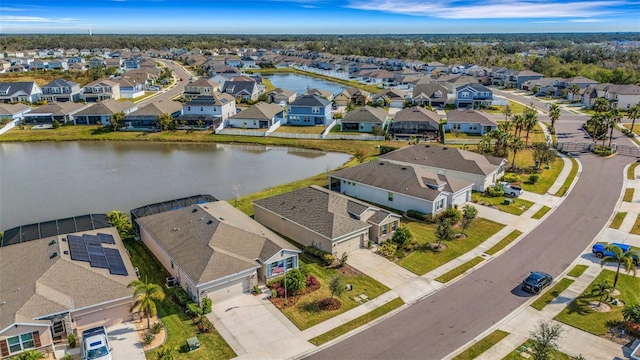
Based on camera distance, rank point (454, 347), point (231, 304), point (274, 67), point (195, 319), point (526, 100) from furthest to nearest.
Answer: point (274, 67) < point (526, 100) < point (231, 304) < point (195, 319) < point (454, 347)

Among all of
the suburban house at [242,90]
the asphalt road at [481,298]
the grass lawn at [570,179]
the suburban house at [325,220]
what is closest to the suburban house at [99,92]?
the suburban house at [242,90]

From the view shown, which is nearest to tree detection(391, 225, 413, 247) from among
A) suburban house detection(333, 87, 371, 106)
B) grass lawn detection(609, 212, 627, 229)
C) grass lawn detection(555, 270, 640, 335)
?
grass lawn detection(555, 270, 640, 335)

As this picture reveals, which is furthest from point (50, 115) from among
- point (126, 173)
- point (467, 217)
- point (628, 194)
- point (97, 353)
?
point (628, 194)

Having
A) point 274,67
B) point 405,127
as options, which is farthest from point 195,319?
point 274,67

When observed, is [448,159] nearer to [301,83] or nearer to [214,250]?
[214,250]

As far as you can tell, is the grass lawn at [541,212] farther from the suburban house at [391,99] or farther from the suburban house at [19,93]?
the suburban house at [19,93]

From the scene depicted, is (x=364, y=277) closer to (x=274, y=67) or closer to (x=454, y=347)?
(x=454, y=347)
